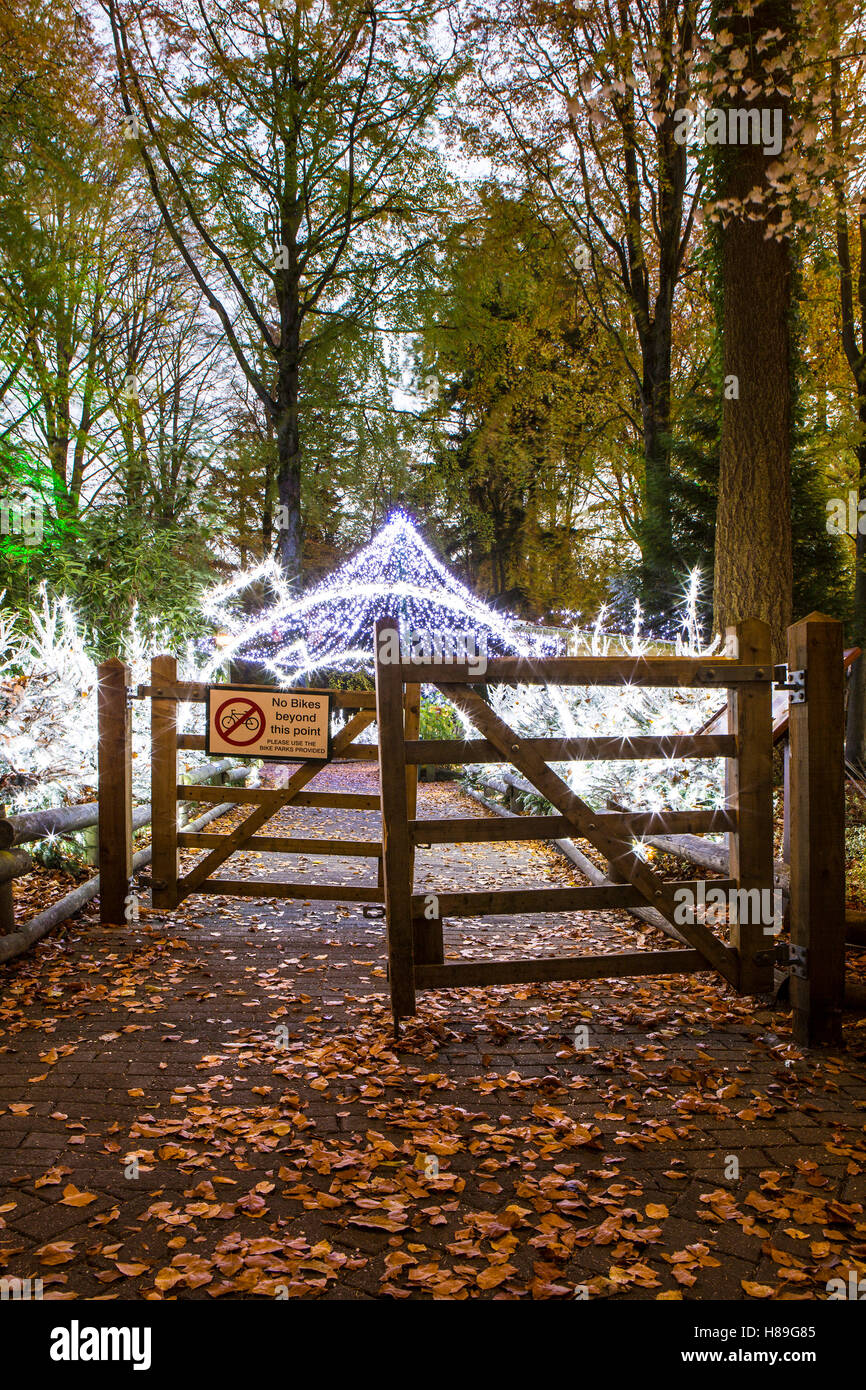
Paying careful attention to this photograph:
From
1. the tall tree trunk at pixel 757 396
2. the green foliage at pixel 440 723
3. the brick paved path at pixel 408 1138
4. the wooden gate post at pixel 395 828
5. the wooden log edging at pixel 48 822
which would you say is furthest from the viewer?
the green foliage at pixel 440 723

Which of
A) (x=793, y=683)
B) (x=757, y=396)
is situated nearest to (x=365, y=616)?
(x=757, y=396)

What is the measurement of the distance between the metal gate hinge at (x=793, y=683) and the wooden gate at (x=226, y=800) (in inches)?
95.4

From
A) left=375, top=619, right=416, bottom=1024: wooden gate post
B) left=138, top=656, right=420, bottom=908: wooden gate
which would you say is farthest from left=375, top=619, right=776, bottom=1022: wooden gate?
left=138, top=656, right=420, bottom=908: wooden gate

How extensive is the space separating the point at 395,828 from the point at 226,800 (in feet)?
6.81

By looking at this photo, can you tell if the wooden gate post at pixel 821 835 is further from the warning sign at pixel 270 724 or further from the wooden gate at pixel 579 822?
A: the warning sign at pixel 270 724

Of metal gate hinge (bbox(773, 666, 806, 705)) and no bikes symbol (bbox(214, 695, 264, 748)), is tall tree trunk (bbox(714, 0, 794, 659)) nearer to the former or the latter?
metal gate hinge (bbox(773, 666, 806, 705))

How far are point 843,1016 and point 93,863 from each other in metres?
5.74

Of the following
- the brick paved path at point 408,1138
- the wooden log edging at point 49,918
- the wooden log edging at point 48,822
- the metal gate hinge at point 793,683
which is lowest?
the brick paved path at point 408,1138

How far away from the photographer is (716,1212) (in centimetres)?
255

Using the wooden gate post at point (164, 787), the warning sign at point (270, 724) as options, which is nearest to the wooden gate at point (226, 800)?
the wooden gate post at point (164, 787)

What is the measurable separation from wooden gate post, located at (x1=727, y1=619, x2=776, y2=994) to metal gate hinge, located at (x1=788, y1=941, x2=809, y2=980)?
0.30m

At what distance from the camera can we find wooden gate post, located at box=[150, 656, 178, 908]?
570 centimetres

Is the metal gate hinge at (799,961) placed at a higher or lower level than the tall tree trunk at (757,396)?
lower

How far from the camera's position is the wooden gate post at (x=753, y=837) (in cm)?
417
